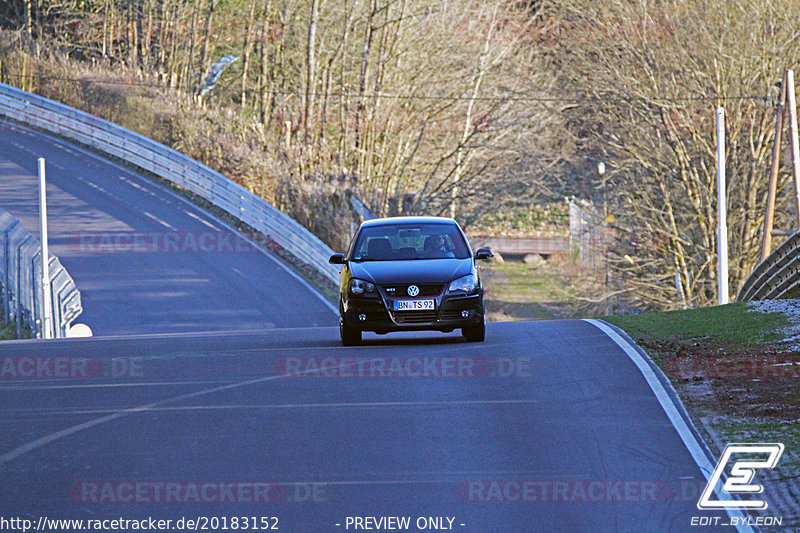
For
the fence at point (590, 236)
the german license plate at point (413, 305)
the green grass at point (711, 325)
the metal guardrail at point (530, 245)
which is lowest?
the metal guardrail at point (530, 245)

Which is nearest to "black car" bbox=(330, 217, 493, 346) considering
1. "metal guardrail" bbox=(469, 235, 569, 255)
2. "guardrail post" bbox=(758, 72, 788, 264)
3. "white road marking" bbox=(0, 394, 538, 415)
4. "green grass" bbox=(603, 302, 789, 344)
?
"green grass" bbox=(603, 302, 789, 344)

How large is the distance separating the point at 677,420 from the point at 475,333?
5.95 metres

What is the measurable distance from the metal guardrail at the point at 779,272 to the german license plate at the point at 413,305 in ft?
38.8

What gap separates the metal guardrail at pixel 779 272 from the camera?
2516cm

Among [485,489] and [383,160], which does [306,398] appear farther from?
[383,160]

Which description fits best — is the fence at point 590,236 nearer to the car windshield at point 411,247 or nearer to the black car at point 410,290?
the car windshield at point 411,247

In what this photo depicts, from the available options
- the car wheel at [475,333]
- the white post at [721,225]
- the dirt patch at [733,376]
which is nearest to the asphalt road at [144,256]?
the car wheel at [475,333]

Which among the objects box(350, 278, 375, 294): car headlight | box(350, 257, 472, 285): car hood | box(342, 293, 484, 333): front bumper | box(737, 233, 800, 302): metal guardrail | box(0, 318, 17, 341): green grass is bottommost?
box(0, 318, 17, 341): green grass

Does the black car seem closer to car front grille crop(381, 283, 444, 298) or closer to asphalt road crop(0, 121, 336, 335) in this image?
car front grille crop(381, 283, 444, 298)

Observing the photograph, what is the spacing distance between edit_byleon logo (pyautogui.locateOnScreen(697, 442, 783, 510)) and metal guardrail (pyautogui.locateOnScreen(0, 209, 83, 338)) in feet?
58.3

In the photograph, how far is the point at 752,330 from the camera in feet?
54.0

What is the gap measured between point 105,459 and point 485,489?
118 inches

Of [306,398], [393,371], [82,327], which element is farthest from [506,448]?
[82,327]

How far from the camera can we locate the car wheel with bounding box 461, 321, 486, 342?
635 inches
